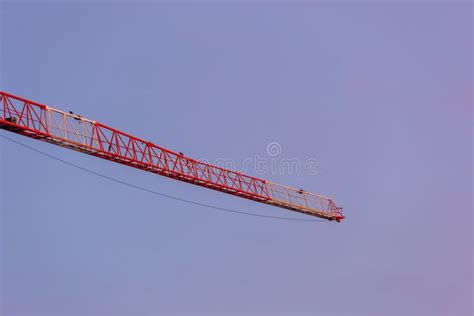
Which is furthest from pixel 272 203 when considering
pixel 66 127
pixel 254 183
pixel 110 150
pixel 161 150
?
pixel 66 127

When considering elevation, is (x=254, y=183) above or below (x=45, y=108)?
above

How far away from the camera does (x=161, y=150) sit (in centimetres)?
11750

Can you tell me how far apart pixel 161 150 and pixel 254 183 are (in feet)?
75.7

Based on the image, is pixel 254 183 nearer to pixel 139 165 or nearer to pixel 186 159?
pixel 186 159

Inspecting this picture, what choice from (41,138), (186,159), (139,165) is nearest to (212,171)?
(186,159)

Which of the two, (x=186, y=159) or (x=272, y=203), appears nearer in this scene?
(x=186, y=159)

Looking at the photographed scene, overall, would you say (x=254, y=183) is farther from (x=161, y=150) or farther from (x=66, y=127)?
(x=66, y=127)

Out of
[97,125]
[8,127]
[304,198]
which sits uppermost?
[304,198]

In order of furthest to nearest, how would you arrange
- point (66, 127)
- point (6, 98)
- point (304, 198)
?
point (304, 198), point (66, 127), point (6, 98)

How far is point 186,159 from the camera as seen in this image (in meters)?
122

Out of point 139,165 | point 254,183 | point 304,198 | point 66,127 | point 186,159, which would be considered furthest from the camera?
point 304,198

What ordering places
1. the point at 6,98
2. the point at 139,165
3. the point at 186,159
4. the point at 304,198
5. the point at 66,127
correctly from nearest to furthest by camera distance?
1. the point at 6,98
2. the point at 66,127
3. the point at 139,165
4. the point at 186,159
5. the point at 304,198

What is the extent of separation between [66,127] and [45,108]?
4.02 meters

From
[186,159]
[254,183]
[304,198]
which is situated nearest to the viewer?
[186,159]
